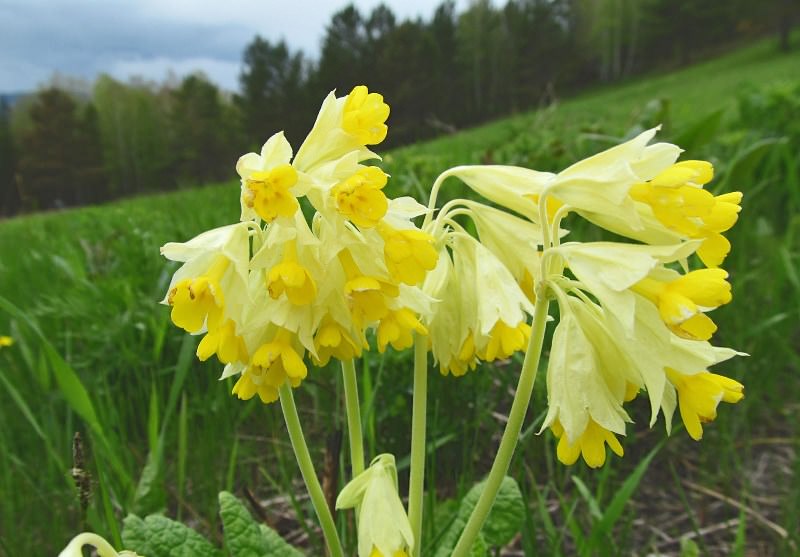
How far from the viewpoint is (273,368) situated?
4.10ft

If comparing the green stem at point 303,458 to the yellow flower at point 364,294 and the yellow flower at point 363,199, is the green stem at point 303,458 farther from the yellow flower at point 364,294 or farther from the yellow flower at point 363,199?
the yellow flower at point 363,199

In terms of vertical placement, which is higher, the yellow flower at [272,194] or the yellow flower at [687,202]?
the yellow flower at [272,194]

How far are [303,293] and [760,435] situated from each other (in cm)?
218

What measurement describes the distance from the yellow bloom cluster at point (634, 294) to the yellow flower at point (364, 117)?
31 cm

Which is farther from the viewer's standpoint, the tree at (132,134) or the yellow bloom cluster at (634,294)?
the tree at (132,134)

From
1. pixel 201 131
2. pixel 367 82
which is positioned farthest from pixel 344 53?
pixel 201 131

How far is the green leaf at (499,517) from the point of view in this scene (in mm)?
1772

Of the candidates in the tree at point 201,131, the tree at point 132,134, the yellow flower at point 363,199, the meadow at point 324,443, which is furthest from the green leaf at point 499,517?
the tree at point 132,134

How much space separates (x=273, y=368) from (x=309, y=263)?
189 mm

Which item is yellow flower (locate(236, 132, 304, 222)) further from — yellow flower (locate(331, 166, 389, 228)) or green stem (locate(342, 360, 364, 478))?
green stem (locate(342, 360, 364, 478))

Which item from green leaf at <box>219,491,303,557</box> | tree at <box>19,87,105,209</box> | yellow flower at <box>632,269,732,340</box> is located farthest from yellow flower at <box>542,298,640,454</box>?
tree at <box>19,87,105,209</box>

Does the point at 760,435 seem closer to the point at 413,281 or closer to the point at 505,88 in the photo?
the point at 413,281

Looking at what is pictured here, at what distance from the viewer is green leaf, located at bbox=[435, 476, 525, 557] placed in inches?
69.8

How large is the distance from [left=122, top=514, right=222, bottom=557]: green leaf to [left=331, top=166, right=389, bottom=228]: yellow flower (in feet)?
3.08
